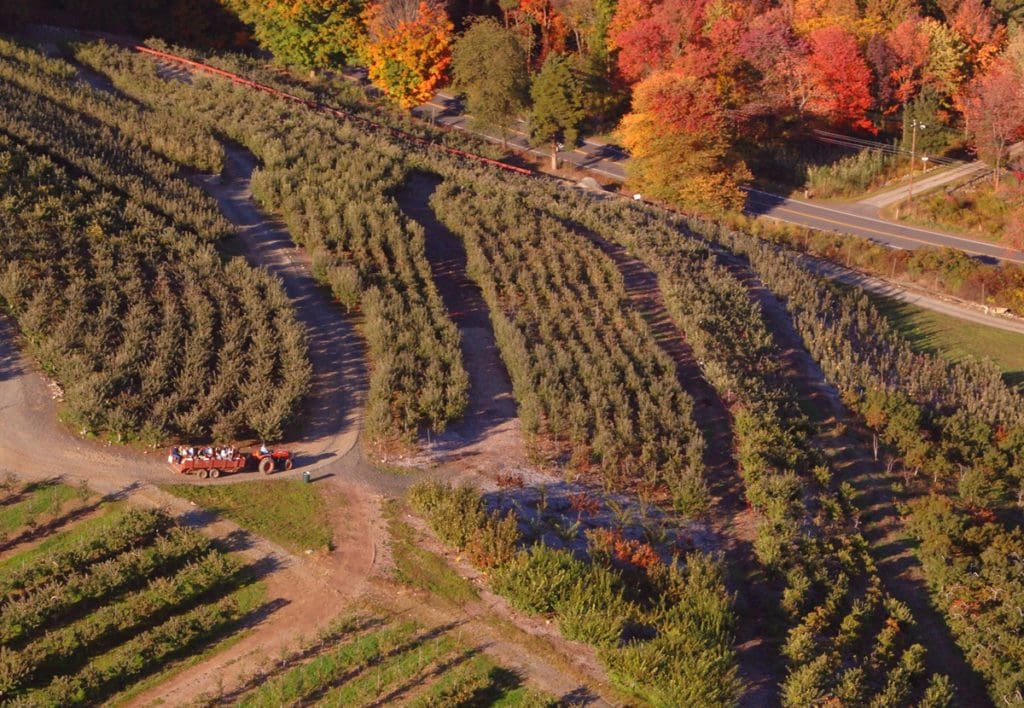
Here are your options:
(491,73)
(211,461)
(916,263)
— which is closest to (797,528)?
(211,461)

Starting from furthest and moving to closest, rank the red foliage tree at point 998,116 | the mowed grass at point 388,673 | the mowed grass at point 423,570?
1. the red foliage tree at point 998,116
2. the mowed grass at point 423,570
3. the mowed grass at point 388,673

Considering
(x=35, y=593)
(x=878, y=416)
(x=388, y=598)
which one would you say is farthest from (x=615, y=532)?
(x=35, y=593)

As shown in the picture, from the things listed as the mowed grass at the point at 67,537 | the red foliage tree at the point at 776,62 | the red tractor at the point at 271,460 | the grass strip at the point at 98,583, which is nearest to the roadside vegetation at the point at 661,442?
the red tractor at the point at 271,460

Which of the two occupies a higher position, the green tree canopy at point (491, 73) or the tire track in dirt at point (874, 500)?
the green tree canopy at point (491, 73)

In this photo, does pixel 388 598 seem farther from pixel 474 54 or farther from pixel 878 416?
pixel 474 54

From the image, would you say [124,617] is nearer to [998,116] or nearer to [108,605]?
[108,605]

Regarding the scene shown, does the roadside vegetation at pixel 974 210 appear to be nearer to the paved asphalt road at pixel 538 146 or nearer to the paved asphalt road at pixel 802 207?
the paved asphalt road at pixel 802 207

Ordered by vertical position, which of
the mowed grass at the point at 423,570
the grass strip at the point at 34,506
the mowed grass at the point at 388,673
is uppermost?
the grass strip at the point at 34,506
